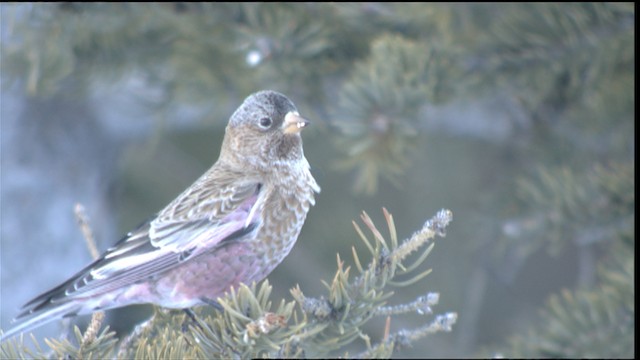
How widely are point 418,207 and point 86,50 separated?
7.66 ft

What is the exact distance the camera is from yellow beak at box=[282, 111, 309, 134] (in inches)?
87.7

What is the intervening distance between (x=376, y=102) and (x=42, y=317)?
106cm

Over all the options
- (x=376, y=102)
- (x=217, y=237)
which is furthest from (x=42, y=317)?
(x=376, y=102)

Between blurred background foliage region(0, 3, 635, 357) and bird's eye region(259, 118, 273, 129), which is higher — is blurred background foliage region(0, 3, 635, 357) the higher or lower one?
the higher one

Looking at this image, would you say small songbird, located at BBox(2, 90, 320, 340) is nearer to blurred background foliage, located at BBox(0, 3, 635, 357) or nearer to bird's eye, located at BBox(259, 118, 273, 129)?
bird's eye, located at BBox(259, 118, 273, 129)

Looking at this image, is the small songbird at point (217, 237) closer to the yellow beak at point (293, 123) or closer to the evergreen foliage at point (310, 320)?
the yellow beak at point (293, 123)

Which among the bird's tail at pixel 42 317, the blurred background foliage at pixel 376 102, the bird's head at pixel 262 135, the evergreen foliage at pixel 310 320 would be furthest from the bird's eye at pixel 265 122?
the evergreen foliage at pixel 310 320

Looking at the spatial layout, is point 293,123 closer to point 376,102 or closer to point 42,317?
point 376,102

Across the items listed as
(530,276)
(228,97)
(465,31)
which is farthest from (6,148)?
(530,276)

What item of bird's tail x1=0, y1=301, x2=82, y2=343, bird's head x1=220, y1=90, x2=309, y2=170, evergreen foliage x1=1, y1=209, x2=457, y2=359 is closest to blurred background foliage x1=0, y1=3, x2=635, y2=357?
bird's head x1=220, y1=90, x2=309, y2=170

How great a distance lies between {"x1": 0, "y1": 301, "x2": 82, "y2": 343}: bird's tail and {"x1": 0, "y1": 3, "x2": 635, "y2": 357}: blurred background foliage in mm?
727

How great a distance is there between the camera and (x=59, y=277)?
299cm

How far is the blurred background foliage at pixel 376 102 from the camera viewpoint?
2469mm

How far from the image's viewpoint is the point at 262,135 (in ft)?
7.97
